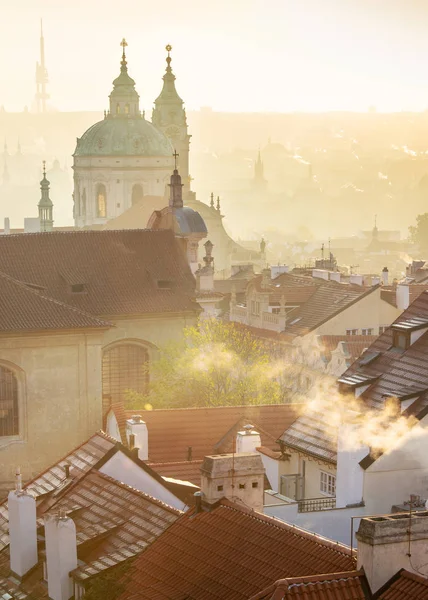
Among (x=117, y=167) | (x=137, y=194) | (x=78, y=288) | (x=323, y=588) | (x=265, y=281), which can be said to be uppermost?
(x=117, y=167)

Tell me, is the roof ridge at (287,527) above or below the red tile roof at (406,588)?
above

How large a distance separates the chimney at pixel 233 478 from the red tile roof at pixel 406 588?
510 cm

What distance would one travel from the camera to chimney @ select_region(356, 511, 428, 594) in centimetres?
2031

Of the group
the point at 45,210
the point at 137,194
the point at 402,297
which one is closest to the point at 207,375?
the point at 402,297

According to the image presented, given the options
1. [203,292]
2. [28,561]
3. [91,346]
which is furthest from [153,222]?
[28,561]

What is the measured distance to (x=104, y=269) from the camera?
60250mm

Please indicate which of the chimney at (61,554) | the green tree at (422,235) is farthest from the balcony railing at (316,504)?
the green tree at (422,235)

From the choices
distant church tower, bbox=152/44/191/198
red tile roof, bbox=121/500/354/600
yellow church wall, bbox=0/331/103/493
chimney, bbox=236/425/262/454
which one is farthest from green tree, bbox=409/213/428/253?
red tile roof, bbox=121/500/354/600

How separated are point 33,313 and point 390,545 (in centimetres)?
3410

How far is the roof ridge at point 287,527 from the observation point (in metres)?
22.3

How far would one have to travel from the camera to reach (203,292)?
199 ft

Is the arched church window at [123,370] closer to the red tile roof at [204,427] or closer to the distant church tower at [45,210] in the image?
the red tile roof at [204,427]

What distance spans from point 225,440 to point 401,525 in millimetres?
21121

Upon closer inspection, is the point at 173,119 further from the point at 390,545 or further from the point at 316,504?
the point at 390,545
